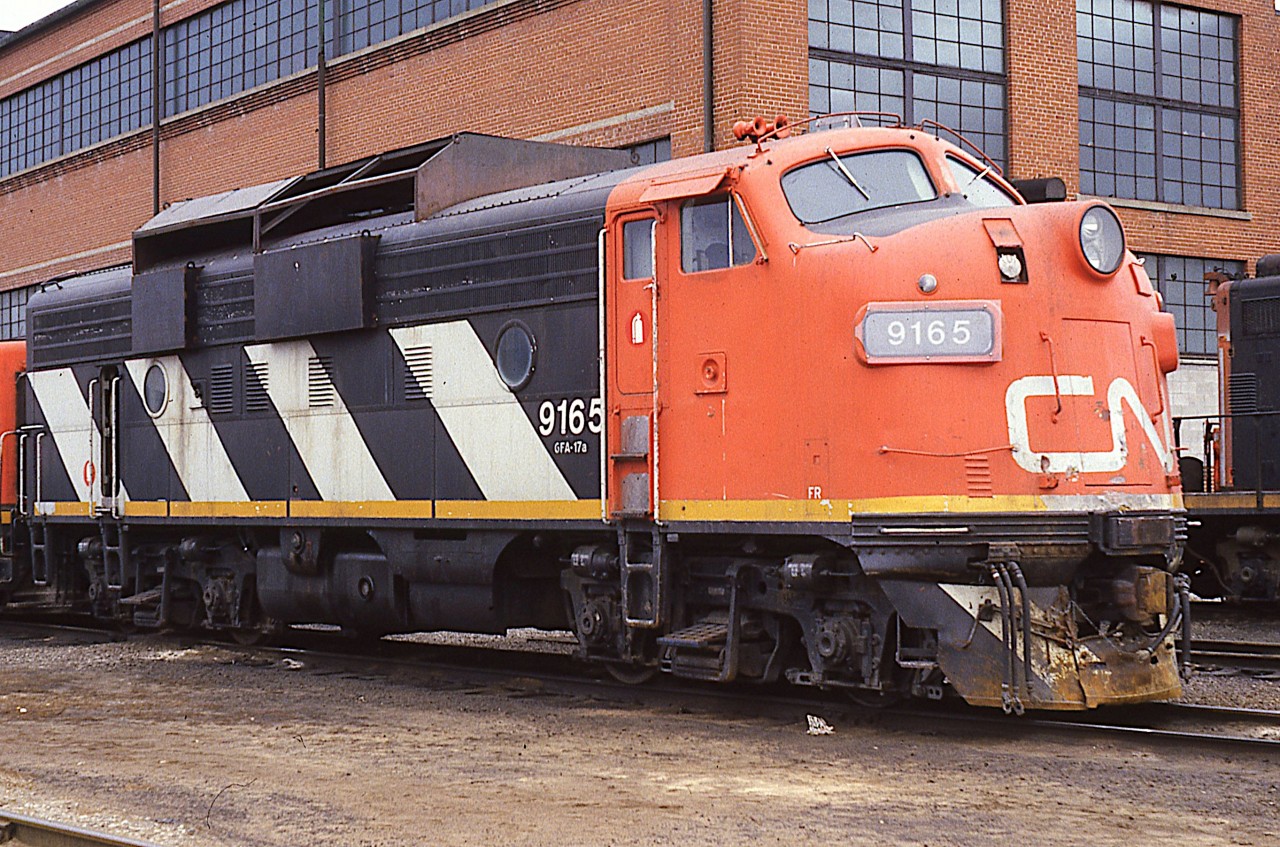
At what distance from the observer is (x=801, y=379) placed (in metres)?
9.42

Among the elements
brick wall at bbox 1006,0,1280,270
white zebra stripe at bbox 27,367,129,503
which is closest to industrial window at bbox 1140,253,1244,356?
brick wall at bbox 1006,0,1280,270

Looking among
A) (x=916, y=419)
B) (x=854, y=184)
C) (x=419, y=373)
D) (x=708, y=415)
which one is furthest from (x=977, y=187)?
(x=419, y=373)

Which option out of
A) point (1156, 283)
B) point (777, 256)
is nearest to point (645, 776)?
point (777, 256)

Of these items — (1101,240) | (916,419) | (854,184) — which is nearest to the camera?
(916,419)

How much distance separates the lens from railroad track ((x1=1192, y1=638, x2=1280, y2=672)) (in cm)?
1239

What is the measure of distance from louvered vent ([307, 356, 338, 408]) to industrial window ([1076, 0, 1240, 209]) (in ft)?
53.0

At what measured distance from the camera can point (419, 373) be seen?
12000 millimetres

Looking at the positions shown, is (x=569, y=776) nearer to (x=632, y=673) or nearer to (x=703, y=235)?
(x=632, y=673)

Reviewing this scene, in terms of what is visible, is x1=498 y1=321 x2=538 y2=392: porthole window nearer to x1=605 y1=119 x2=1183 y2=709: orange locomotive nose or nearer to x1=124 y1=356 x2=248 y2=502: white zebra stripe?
x1=605 y1=119 x2=1183 y2=709: orange locomotive nose

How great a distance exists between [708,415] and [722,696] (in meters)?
2.04

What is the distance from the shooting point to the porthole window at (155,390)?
576 inches

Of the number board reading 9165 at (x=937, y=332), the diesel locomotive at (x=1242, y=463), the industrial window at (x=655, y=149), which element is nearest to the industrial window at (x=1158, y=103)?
the industrial window at (x=655, y=149)

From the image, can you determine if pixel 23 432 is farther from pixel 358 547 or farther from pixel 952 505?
pixel 952 505

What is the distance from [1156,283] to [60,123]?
2487 cm
